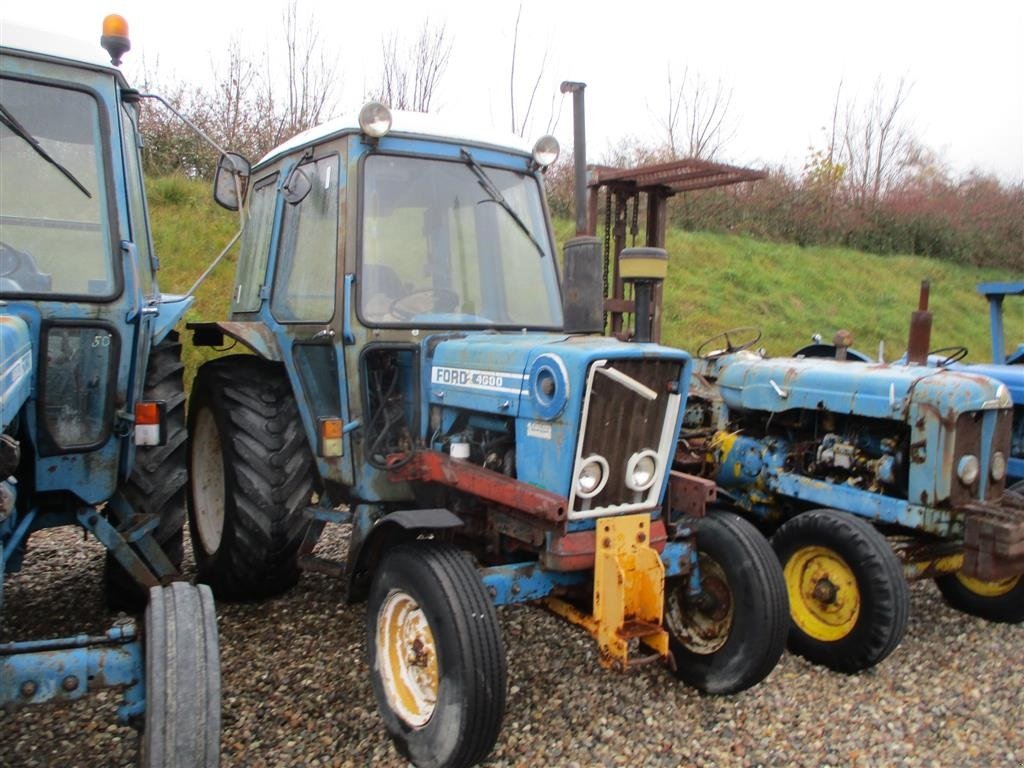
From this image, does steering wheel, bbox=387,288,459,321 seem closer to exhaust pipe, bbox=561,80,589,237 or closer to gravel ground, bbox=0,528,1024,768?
exhaust pipe, bbox=561,80,589,237

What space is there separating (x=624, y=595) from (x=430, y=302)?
1432 mm

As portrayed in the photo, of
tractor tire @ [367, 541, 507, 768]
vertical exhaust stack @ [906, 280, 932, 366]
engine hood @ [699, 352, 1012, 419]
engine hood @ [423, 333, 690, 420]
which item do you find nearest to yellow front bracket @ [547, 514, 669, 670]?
tractor tire @ [367, 541, 507, 768]

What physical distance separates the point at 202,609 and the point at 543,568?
3.56 ft

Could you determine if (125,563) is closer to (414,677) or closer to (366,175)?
(414,677)

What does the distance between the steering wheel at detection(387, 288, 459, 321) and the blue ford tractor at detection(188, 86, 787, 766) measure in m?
0.01

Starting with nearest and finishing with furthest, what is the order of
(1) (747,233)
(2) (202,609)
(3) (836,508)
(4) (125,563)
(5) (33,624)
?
(2) (202,609) < (4) (125,563) < (5) (33,624) < (3) (836,508) < (1) (747,233)

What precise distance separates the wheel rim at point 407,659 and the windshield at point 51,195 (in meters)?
1.49

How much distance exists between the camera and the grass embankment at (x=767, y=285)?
9188mm

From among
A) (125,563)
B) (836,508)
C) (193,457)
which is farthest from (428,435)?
(836,508)

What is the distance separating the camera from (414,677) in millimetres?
2836

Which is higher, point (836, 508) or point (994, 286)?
point (994, 286)

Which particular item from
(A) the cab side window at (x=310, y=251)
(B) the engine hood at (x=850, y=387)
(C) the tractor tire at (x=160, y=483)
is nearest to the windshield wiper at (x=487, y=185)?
(A) the cab side window at (x=310, y=251)

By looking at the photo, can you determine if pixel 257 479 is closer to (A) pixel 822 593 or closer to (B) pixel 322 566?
(B) pixel 322 566

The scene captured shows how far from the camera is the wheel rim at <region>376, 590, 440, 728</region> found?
2.75 m
